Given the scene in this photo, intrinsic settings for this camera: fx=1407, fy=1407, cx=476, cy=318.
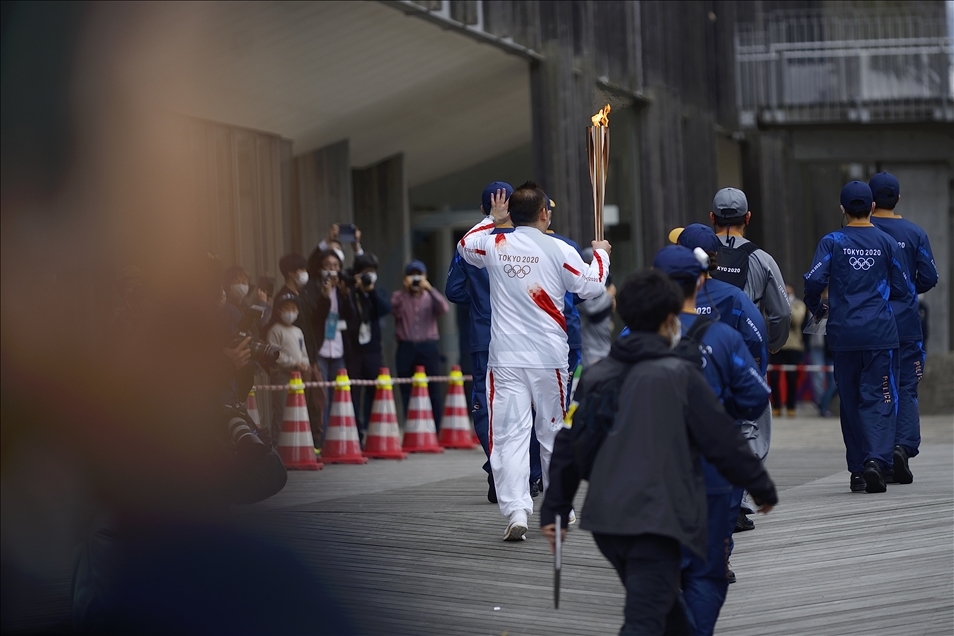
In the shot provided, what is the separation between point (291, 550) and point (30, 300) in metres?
2.90

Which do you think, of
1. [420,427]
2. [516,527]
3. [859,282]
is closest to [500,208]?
[516,527]

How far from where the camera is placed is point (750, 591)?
6.64 meters

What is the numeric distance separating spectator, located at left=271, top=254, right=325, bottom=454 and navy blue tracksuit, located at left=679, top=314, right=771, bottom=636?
828 cm

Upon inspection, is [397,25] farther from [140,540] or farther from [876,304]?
[140,540]

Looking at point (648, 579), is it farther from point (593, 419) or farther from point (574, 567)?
point (574, 567)

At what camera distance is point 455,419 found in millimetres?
15141

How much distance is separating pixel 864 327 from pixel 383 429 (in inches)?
231

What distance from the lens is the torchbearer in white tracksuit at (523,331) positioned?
7559mm

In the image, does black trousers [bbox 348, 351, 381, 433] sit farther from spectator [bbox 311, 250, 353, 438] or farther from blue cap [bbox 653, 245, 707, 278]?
blue cap [bbox 653, 245, 707, 278]

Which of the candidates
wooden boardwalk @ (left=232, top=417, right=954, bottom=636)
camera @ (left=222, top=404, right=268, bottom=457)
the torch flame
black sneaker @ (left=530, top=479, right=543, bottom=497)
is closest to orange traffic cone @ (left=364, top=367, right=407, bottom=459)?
wooden boardwalk @ (left=232, top=417, right=954, bottom=636)

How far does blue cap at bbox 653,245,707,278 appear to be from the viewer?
5215 millimetres

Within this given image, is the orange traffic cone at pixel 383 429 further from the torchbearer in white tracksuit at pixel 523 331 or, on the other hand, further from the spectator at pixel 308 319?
the torchbearer in white tracksuit at pixel 523 331

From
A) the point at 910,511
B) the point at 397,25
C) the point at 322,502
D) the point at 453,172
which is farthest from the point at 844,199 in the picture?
the point at 453,172

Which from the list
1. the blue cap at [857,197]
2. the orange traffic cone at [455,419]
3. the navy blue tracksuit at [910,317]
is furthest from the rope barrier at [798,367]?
the blue cap at [857,197]
